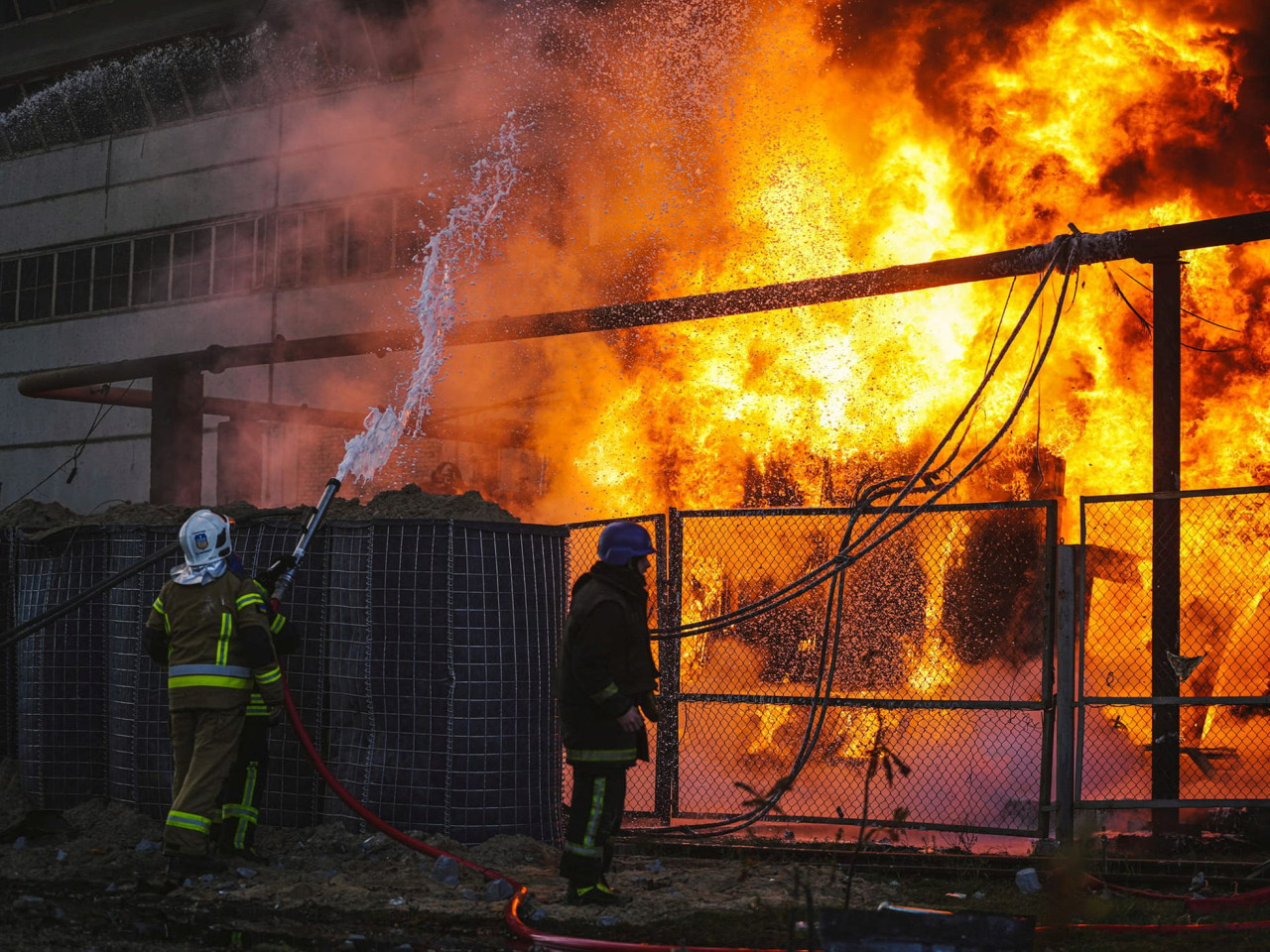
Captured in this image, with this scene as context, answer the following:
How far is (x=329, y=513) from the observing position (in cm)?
743

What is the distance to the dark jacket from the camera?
5.93 meters

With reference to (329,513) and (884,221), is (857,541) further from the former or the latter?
(884,221)

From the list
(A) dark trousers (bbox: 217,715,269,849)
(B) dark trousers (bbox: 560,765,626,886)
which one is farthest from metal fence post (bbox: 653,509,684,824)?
(A) dark trousers (bbox: 217,715,269,849)

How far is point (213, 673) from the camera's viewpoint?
6.40m

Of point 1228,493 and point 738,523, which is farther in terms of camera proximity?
point 738,523

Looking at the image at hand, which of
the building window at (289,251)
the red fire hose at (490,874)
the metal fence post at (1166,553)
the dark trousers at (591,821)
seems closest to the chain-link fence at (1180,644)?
the metal fence post at (1166,553)

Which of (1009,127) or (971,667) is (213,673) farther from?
(1009,127)

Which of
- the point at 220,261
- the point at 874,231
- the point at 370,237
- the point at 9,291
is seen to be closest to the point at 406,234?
the point at 370,237

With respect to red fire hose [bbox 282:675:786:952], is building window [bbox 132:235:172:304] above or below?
above

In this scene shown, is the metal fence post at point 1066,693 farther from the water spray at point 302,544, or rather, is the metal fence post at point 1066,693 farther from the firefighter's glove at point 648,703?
the water spray at point 302,544

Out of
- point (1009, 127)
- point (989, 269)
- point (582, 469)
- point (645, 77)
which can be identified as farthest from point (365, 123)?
point (989, 269)

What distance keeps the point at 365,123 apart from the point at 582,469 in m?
6.90

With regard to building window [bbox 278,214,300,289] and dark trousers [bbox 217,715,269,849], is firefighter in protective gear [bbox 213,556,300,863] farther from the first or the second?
building window [bbox 278,214,300,289]

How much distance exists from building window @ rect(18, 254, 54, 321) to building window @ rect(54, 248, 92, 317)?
254 mm
